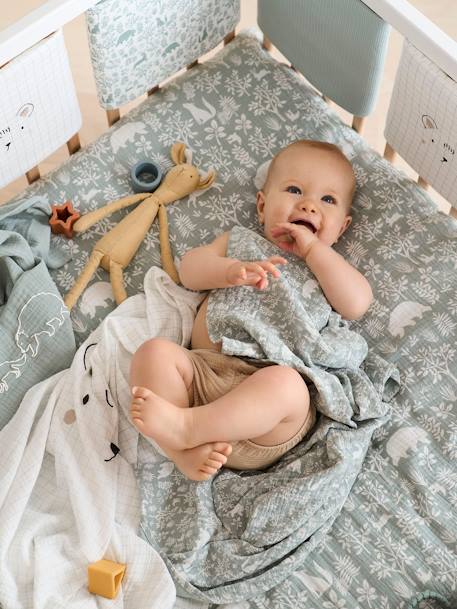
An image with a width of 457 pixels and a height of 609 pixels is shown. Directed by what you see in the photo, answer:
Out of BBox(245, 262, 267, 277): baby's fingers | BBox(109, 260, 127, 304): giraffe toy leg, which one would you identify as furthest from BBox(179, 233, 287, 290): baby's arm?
BBox(109, 260, 127, 304): giraffe toy leg

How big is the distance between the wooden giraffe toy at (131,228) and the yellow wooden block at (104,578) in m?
0.49

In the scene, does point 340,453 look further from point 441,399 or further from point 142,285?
point 142,285

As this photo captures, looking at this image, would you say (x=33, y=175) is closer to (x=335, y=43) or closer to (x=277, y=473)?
(x=335, y=43)

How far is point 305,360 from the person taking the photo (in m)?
1.34

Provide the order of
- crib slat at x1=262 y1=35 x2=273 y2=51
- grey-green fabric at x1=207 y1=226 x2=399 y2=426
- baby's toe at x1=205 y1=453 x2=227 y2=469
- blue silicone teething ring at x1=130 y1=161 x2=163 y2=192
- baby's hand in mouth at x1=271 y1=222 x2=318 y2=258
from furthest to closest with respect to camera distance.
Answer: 1. crib slat at x1=262 y1=35 x2=273 y2=51
2. blue silicone teething ring at x1=130 y1=161 x2=163 y2=192
3. baby's hand in mouth at x1=271 y1=222 x2=318 y2=258
4. grey-green fabric at x1=207 y1=226 x2=399 y2=426
5. baby's toe at x1=205 y1=453 x2=227 y2=469

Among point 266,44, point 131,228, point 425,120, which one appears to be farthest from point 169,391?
point 266,44

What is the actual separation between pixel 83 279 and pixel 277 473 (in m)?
A: 0.51

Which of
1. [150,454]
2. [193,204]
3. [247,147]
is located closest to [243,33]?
[247,147]

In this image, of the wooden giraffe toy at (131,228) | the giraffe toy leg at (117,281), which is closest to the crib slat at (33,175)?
the wooden giraffe toy at (131,228)

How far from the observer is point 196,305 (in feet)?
4.88

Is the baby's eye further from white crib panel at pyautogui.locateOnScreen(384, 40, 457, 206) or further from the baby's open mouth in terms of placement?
white crib panel at pyautogui.locateOnScreen(384, 40, 457, 206)

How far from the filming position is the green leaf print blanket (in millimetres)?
1238

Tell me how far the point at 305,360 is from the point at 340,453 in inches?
6.5

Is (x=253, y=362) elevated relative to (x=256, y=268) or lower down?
lower down
